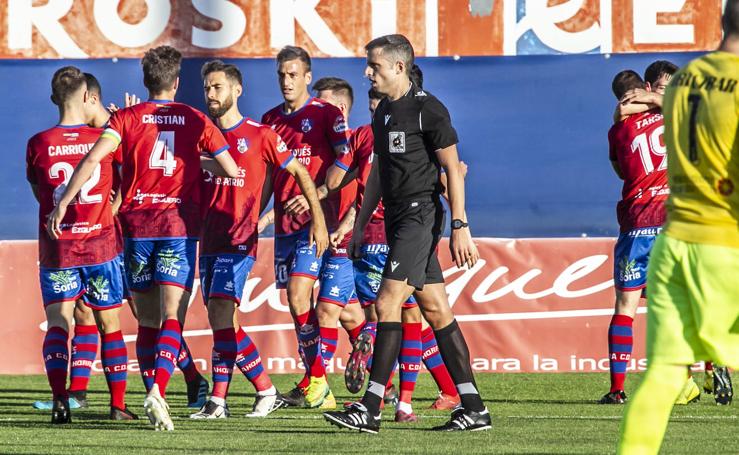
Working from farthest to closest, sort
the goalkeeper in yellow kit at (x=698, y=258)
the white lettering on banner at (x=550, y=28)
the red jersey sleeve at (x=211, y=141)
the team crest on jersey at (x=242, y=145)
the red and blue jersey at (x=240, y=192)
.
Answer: the white lettering on banner at (x=550, y=28) < the team crest on jersey at (x=242, y=145) < the red and blue jersey at (x=240, y=192) < the red jersey sleeve at (x=211, y=141) < the goalkeeper in yellow kit at (x=698, y=258)

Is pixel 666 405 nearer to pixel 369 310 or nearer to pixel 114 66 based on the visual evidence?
pixel 369 310

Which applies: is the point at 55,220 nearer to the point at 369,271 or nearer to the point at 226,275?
the point at 226,275

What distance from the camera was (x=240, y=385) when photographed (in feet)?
37.1

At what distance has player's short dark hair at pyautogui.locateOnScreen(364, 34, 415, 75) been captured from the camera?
24.1 ft

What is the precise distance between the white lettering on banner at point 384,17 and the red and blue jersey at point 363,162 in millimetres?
3716

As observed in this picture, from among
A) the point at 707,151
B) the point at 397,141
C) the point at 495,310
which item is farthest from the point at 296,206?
the point at 707,151

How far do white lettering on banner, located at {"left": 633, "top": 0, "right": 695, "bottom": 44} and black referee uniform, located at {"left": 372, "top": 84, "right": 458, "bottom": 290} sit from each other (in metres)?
6.18

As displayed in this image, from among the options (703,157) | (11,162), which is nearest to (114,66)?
(11,162)

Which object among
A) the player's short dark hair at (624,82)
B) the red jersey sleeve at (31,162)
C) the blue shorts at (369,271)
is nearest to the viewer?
the red jersey sleeve at (31,162)

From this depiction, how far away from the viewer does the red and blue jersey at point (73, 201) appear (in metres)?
8.19

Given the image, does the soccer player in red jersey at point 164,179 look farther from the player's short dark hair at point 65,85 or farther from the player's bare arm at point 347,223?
the player's bare arm at point 347,223

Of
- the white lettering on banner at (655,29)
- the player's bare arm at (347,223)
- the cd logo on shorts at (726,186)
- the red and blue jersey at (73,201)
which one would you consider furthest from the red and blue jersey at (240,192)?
the white lettering on banner at (655,29)

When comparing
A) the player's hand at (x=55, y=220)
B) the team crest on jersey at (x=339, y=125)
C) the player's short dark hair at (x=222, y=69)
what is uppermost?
Result: the player's short dark hair at (x=222, y=69)

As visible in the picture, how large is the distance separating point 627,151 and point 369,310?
224 cm
